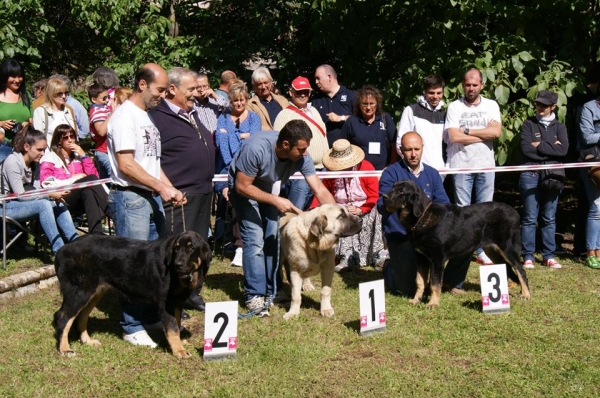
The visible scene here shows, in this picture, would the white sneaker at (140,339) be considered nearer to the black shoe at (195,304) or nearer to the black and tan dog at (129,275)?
the black and tan dog at (129,275)

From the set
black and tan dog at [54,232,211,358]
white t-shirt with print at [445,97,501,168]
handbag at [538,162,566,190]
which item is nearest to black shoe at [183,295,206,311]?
black and tan dog at [54,232,211,358]

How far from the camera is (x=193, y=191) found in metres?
6.07

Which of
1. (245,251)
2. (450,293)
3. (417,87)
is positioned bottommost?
(450,293)

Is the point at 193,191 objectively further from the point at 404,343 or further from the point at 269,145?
the point at 404,343

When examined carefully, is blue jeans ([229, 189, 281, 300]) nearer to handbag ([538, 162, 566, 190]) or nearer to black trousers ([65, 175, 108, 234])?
black trousers ([65, 175, 108, 234])

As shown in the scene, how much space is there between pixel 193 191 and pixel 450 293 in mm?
2870

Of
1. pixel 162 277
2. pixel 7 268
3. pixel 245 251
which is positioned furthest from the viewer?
pixel 7 268

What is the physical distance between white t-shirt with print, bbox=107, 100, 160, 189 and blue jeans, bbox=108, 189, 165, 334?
0.42 ft

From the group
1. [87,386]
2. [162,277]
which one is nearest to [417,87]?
[162,277]

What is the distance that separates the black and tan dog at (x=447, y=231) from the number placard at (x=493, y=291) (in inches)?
17.6

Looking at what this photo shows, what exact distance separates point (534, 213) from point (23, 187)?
599 cm

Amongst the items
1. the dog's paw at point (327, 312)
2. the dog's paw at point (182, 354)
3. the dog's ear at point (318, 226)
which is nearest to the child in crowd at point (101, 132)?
the dog's ear at point (318, 226)

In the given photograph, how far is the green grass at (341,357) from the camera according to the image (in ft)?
15.7

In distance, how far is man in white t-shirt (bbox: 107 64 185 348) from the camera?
17.2ft
